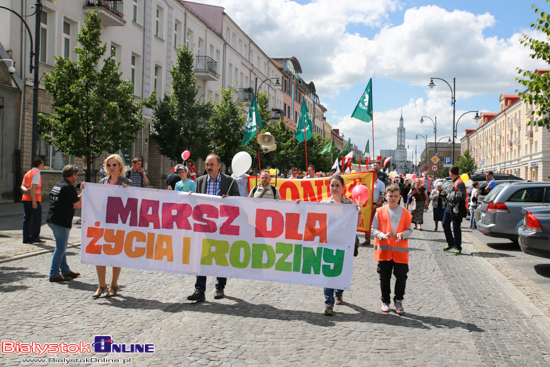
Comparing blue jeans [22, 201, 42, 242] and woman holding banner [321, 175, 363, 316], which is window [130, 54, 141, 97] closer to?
blue jeans [22, 201, 42, 242]

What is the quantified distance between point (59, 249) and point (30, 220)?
167 inches

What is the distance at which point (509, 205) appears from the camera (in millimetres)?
12945

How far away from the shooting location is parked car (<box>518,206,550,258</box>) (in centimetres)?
940

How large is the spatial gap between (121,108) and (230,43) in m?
33.3

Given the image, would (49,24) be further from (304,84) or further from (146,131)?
(304,84)

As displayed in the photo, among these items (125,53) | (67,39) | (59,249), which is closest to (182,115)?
(125,53)

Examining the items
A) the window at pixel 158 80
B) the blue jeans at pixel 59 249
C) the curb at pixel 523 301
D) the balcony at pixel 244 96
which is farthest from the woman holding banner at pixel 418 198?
the balcony at pixel 244 96

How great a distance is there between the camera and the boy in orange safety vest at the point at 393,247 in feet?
20.9

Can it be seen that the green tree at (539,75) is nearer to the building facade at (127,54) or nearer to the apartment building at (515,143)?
the building facade at (127,54)

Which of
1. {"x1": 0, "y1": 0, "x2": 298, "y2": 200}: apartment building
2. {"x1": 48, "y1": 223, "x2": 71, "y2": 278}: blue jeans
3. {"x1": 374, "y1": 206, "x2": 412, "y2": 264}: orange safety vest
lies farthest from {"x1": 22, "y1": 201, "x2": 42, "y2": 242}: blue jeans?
{"x1": 374, "y1": 206, "x2": 412, "y2": 264}: orange safety vest

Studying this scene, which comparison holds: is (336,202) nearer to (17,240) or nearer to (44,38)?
(17,240)

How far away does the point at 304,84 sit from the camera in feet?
292

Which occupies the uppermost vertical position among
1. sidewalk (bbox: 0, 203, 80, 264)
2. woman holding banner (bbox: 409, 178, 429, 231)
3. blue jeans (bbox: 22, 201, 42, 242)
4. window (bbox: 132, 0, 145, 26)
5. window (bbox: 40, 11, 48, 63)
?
window (bbox: 132, 0, 145, 26)

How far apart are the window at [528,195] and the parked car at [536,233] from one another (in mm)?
3315
